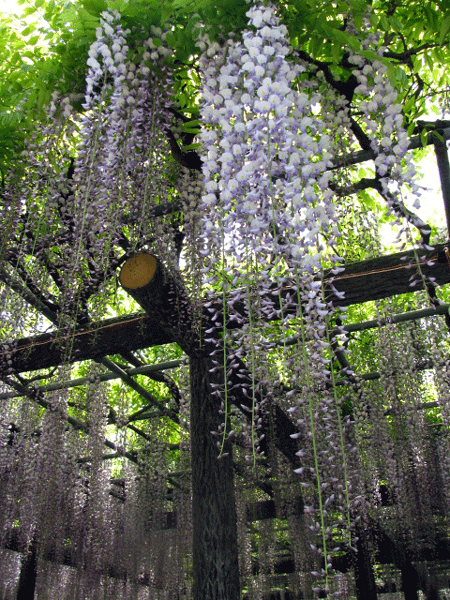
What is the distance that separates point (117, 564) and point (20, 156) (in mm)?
6659

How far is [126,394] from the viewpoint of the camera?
6348mm

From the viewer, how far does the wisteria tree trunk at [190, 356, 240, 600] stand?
2730 mm

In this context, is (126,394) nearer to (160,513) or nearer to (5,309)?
(160,513)

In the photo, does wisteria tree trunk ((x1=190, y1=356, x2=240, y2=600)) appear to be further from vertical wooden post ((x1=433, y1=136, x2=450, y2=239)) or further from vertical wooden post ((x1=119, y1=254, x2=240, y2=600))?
vertical wooden post ((x1=433, y1=136, x2=450, y2=239))

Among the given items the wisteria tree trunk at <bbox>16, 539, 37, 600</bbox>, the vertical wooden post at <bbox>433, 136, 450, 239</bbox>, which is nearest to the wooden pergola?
the vertical wooden post at <bbox>433, 136, 450, 239</bbox>

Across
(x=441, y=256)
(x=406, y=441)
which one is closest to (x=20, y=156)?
(x=441, y=256)

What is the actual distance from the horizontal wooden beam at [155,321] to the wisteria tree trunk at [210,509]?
0.49m

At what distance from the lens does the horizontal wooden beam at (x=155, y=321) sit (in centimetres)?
276

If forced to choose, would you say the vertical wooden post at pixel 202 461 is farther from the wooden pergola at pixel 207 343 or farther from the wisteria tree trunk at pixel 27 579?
the wisteria tree trunk at pixel 27 579

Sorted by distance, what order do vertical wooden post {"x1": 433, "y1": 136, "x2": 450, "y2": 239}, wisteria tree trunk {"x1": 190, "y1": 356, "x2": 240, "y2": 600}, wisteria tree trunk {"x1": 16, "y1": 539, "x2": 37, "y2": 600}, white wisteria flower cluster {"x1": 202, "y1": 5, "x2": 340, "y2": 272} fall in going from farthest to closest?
wisteria tree trunk {"x1": 16, "y1": 539, "x2": 37, "y2": 600} → vertical wooden post {"x1": 433, "y1": 136, "x2": 450, "y2": 239} → wisteria tree trunk {"x1": 190, "y1": 356, "x2": 240, "y2": 600} → white wisteria flower cluster {"x1": 202, "y1": 5, "x2": 340, "y2": 272}

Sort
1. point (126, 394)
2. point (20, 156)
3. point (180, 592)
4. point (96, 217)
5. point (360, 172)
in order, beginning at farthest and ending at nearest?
point (180, 592)
point (126, 394)
point (360, 172)
point (20, 156)
point (96, 217)

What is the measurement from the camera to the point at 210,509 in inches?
113

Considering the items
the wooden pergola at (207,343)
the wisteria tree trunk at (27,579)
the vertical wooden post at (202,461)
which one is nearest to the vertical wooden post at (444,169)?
the wooden pergola at (207,343)

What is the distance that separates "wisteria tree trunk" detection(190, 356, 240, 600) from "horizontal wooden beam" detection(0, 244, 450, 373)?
486 millimetres
